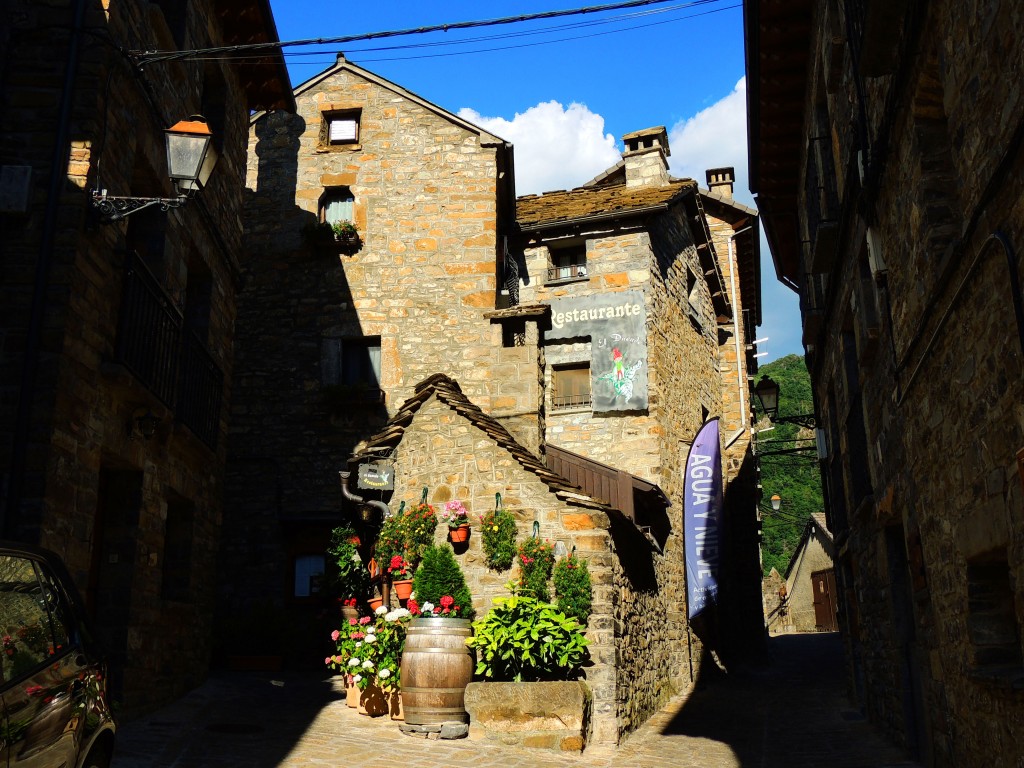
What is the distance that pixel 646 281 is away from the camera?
53.8ft

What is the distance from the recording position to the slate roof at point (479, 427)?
9414 millimetres

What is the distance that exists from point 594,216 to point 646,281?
155 centimetres

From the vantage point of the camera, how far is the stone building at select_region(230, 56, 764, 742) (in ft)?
46.4

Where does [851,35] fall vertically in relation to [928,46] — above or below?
above

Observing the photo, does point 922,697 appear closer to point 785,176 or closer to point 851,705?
point 851,705

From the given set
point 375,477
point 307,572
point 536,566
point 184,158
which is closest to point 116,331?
point 184,158

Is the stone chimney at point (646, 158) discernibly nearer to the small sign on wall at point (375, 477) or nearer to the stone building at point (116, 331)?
the stone building at point (116, 331)

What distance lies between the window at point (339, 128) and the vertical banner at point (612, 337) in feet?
15.7

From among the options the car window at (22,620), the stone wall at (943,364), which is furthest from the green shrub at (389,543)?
the car window at (22,620)

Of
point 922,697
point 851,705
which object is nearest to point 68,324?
point 922,697

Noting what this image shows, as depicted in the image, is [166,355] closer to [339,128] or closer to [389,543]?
[389,543]

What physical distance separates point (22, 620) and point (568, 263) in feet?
47.3

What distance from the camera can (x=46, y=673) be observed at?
11.9 ft

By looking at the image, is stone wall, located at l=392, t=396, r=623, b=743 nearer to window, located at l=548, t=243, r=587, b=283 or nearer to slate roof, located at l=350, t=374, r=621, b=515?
slate roof, located at l=350, t=374, r=621, b=515
